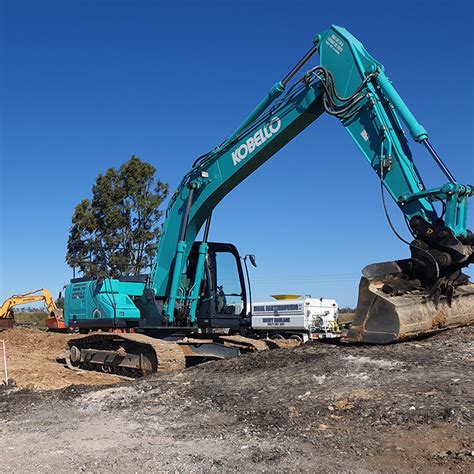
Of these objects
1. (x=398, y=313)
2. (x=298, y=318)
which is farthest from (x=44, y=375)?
(x=298, y=318)

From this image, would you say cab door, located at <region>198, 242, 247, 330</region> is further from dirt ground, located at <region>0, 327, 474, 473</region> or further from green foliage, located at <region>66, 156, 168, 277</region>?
green foliage, located at <region>66, 156, 168, 277</region>

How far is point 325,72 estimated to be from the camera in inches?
372

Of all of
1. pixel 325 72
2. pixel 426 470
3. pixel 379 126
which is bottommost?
pixel 426 470

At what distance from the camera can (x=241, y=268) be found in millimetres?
12578

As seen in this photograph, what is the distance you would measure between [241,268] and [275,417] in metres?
6.90

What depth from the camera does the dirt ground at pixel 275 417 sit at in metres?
4.62

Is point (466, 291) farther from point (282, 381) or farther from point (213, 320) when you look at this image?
point (213, 320)

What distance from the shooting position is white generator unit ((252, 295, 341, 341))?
2461 cm

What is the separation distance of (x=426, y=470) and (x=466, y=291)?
4.54m

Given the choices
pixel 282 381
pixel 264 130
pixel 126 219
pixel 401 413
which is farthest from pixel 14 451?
pixel 126 219

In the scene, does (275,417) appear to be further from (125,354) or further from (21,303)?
(21,303)

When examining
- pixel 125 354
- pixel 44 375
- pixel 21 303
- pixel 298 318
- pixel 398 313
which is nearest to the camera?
pixel 398 313

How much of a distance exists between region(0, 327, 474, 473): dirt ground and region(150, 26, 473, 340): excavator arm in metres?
1.15

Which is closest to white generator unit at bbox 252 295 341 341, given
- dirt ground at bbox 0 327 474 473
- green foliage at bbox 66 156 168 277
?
green foliage at bbox 66 156 168 277
